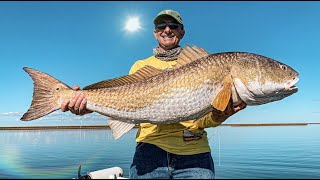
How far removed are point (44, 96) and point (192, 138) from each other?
2.73 meters

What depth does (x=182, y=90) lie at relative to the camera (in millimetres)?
5617

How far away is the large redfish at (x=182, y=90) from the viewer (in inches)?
217

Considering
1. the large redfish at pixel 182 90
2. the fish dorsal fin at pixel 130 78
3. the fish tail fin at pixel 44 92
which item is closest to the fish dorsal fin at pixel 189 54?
the large redfish at pixel 182 90

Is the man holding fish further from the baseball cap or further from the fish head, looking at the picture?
the baseball cap

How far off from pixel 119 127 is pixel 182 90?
1.32 metres

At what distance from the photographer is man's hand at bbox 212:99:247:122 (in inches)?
223

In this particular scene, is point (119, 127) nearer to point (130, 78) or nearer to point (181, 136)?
point (130, 78)

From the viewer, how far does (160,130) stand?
6.01 m

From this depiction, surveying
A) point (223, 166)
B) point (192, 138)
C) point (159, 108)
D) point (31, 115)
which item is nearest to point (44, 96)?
point (31, 115)

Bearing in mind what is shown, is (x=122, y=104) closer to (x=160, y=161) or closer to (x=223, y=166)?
(x=160, y=161)

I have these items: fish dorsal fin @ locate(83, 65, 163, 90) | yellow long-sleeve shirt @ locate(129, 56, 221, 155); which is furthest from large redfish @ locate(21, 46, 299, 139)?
yellow long-sleeve shirt @ locate(129, 56, 221, 155)

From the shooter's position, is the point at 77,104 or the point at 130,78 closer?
the point at 77,104

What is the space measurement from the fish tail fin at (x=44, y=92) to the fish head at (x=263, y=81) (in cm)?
306

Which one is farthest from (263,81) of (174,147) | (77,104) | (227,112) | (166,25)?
(77,104)
